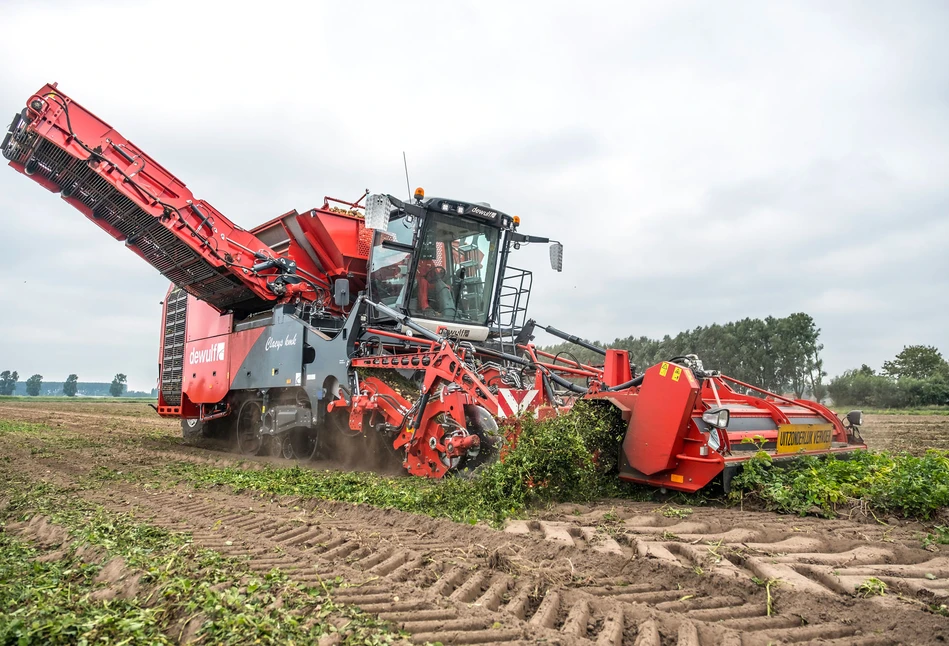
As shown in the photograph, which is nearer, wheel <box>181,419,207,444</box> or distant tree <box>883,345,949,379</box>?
wheel <box>181,419,207,444</box>

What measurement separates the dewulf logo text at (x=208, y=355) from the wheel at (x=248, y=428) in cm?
93

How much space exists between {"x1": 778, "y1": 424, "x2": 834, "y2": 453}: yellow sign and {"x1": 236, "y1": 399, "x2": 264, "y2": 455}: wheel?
25.6 ft

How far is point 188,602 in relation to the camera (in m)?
2.84

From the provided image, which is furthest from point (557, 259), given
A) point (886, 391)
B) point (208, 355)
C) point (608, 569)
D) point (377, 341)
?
point (886, 391)

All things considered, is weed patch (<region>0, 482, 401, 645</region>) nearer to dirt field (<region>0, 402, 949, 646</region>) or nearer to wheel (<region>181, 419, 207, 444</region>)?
dirt field (<region>0, 402, 949, 646</region>)

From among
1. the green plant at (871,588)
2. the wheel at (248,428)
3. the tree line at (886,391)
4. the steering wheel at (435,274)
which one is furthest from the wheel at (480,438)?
the tree line at (886,391)

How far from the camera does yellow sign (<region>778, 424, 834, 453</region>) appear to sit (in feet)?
18.9

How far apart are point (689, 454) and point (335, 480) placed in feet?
11.3

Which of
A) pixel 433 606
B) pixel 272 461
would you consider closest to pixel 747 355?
pixel 272 461

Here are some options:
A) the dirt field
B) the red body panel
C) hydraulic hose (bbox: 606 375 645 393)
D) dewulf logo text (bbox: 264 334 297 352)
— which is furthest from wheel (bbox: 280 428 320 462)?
the red body panel

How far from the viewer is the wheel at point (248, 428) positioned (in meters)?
10.6

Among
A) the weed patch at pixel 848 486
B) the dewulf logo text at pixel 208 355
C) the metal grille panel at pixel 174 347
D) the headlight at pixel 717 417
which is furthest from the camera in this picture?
the metal grille panel at pixel 174 347

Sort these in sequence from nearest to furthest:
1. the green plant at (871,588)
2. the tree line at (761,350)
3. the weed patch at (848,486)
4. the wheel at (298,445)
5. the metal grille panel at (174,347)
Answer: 1. the green plant at (871,588)
2. the weed patch at (848,486)
3. the wheel at (298,445)
4. the metal grille panel at (174,347)
5. the tree line at (761,350)

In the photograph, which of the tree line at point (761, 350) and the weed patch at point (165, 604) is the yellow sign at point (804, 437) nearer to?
the weed patch at point (165, 604)
